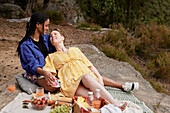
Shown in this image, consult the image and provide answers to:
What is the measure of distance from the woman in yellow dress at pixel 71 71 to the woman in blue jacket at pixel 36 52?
5.9 inches

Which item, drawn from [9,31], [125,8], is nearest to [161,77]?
[9,31]

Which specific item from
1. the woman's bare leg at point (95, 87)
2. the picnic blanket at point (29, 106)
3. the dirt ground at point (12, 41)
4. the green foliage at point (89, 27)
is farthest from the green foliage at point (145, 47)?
the woman's bare leg at point (95, 87)

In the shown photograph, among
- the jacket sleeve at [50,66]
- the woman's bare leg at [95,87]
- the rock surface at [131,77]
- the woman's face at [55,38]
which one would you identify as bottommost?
the rock surface at [131,77]

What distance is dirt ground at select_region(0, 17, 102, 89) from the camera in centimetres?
558

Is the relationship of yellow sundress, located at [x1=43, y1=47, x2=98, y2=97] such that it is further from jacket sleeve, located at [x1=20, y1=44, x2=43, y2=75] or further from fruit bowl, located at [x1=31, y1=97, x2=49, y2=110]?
fruit bowl, located at [x1=31, y1=97, x2=49, y2=110]

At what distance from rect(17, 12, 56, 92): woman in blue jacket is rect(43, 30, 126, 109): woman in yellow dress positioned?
15 cm

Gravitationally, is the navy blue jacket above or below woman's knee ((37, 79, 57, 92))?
above

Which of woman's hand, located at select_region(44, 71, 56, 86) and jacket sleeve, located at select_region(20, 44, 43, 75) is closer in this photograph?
woman's hand, located at select_region(44, 71, 56, 86)

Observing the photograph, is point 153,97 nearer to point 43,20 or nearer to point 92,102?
point 92,102

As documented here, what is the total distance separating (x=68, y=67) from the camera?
3.89 metres

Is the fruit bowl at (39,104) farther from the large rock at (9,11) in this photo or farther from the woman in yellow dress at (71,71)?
the large rock at (9,11)

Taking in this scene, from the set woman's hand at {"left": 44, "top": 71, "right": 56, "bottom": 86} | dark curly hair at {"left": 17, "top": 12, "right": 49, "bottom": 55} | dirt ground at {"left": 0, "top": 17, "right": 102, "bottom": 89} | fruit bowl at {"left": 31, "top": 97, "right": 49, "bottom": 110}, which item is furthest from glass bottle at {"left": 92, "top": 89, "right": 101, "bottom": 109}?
dirt ground at {"left": 0, "top": 17, "right": 102, "bottom": 89}

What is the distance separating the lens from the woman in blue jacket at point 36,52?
3763mm

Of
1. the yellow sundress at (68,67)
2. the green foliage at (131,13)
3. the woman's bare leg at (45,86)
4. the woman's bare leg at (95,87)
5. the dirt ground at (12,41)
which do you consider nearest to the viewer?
the woman's bare leg at (95,87)
